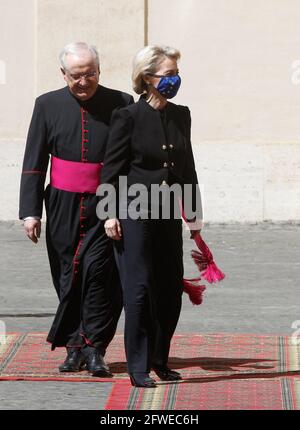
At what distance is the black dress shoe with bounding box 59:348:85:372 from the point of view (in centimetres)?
870

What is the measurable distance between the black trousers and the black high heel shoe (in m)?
0.03

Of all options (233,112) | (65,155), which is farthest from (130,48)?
(65,155)

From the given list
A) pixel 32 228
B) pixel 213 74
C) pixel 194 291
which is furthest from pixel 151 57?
pixel 213 74

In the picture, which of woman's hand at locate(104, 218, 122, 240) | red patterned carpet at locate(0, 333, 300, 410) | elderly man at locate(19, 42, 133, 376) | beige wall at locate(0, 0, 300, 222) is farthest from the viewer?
beige wall at locate(0, 0, 300, 222)

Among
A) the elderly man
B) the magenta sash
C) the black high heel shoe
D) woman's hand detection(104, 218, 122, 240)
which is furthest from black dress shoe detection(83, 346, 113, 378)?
the magenta sash

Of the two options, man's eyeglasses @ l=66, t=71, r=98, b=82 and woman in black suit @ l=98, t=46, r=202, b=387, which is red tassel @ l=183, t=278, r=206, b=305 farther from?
man's eyeglasses @ l=66, t=71, r=98, b=82

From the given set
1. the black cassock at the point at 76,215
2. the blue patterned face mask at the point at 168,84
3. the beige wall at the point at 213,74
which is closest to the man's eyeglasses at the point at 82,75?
the black cassock at the point at 76,215

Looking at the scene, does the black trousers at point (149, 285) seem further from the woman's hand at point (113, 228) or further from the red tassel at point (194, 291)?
the red tassel at point (194, 291)

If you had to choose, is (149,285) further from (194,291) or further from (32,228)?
(32,228)

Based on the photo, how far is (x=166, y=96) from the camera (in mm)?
8227
